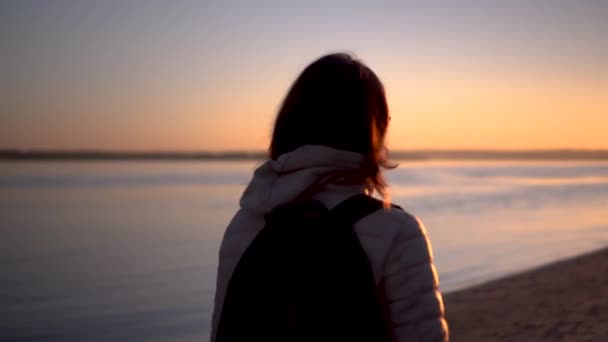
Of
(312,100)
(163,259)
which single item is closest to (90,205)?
(163,259)

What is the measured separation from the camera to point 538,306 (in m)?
6.48

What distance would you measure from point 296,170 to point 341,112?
A: 0.60ft

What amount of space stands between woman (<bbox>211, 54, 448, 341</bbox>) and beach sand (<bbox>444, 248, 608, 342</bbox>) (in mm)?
4179

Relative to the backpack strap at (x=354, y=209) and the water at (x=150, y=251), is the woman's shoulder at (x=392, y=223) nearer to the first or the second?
the backpack strap at (x=354, y=209)

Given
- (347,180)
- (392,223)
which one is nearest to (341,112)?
→ (347,180)

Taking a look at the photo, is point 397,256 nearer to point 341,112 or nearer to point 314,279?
point 314,279

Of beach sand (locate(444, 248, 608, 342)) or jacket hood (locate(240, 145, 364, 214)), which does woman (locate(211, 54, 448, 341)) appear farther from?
beach sand (locate(444, 248, 608, 342))

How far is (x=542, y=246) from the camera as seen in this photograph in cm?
1123

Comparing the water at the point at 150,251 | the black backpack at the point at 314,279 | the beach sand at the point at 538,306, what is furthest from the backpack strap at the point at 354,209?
the water at the point at 150,251

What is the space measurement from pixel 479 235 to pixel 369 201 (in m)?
11.4

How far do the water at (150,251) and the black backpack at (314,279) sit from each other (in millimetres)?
4697

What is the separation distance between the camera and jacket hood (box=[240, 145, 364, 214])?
1.57 meters

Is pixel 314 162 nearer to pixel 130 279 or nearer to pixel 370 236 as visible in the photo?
pixel 370 236

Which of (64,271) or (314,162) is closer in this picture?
(314,162)
